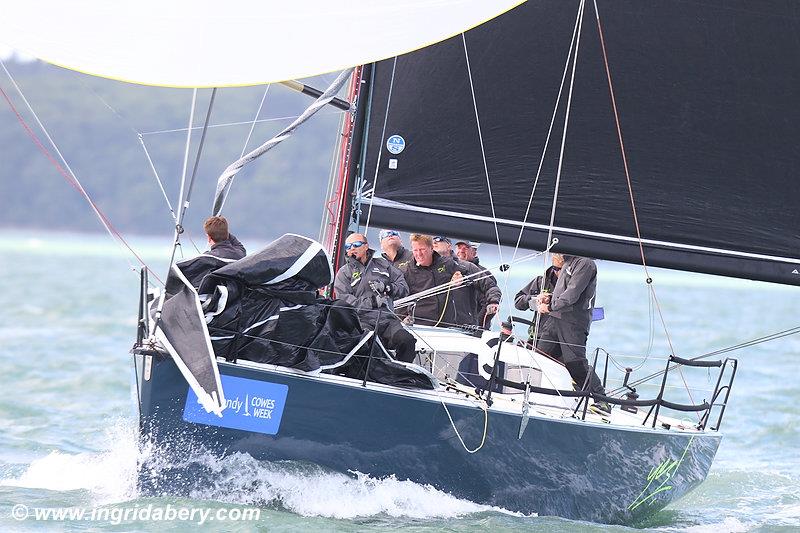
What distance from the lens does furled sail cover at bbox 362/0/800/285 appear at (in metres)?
7.72

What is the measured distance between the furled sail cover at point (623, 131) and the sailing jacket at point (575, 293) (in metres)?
0.23

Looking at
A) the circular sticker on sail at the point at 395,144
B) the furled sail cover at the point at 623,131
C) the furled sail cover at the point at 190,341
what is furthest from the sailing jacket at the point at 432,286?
the furled sail cover at the point at 190,341

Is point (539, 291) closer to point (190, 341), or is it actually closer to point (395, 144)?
point (395, 144)

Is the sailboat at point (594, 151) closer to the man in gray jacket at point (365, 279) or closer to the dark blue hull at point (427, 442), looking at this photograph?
the man in gray jacket at point (365, 279)

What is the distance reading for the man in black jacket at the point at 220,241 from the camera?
266 inches

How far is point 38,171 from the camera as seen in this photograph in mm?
72875

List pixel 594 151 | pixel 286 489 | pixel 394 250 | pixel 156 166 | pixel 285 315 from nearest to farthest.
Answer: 1. pixel 285 315
2. pixel 286 489
3. pixel 594 151
4. pixel 394 250
5. pixel 156 166

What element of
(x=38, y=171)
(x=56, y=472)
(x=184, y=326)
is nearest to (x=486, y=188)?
(x=184, y=326)

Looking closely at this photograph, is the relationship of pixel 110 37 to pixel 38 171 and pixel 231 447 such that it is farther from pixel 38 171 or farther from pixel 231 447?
pixel 38 171

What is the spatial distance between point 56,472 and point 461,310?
2.91 meters

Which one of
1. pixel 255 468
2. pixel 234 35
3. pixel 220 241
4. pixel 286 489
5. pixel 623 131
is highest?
pixel 234 35

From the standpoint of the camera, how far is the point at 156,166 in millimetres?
63438

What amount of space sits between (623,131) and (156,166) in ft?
189

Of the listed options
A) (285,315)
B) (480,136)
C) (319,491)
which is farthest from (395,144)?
(319,491)
